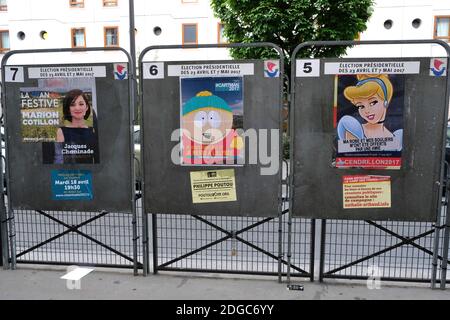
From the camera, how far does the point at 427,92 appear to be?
13.0 ft

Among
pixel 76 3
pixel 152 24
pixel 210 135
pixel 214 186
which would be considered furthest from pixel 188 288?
pixel 76 3

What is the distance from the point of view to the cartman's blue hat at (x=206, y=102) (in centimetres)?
420

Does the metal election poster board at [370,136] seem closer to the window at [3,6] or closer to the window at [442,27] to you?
the window at [442,27]

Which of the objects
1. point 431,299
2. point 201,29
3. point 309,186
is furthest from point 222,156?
point 201,29

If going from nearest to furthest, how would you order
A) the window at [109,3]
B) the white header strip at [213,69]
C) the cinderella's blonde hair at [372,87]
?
the cinderella's blonde hair at [372,87]
the white header strip at [213,69]
the window at [109,3]

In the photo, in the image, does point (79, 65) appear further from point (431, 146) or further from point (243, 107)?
point (431, 146)

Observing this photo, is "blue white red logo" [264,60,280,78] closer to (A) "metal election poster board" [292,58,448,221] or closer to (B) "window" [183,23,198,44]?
(A) "metal election poster board" [292,58,448,221]

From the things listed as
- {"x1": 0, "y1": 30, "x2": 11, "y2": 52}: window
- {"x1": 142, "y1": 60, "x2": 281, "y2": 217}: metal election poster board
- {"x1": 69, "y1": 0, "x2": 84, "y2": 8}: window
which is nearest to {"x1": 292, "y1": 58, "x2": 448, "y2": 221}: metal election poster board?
{"x1": 142, "y1": 60, "x2": 281, "y2": 217}: metal election poster board

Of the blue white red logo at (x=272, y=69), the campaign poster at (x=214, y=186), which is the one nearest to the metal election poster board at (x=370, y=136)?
the blue white red logo at (x=272, y=69)

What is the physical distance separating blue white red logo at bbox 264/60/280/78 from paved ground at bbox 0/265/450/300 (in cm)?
225

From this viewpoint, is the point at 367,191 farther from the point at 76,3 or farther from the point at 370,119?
the point at 76,3

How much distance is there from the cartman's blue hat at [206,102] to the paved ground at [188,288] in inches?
75.4

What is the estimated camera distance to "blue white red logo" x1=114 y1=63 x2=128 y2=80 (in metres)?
4.30

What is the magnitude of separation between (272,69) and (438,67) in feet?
5.15
